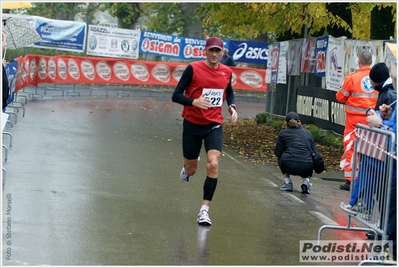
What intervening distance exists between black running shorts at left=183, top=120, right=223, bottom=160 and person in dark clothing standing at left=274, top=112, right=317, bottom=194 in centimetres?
249

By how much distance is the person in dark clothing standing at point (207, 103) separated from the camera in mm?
8781

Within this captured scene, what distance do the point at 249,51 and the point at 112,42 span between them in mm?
6701

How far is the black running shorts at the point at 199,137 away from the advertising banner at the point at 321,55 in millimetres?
9962

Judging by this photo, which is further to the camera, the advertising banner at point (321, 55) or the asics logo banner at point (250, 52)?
the asics logo banner at point (250, 52)

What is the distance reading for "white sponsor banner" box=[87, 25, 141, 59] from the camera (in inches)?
1380

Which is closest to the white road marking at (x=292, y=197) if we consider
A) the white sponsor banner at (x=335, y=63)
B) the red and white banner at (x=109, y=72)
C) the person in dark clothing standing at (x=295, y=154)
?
the person in dark clothing standing at (x=295, y=154)

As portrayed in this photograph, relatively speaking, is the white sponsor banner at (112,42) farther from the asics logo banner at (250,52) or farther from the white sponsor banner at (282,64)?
the white sponsor banner at (282,64)

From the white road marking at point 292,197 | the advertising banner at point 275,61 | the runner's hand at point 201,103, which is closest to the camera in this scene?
the runner's hand at point 201,103

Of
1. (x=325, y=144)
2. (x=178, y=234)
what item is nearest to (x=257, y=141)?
(x=325, y=144)

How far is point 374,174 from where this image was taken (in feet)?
24.7

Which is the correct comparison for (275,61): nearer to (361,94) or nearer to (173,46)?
(361,94)

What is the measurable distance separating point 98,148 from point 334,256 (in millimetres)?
7738

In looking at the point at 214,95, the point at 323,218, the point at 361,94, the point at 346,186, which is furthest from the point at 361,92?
the point at 214,95

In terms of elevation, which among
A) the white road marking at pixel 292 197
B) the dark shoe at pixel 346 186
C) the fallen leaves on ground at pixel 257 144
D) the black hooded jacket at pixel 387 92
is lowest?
the fallen leaves on ground at pixel 257 144
